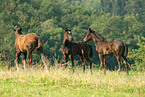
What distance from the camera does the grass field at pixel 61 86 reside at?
834 centimetres

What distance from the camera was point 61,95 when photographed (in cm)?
806

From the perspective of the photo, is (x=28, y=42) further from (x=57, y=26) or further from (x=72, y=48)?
(x=57, y=26)

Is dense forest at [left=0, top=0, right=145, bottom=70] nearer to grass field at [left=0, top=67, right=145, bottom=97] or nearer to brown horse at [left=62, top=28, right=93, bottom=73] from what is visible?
brown horse at [left=62, top=28, right=93, bottom=73]

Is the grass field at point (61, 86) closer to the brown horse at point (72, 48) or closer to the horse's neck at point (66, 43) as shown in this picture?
the brown horse at point (72, 48)

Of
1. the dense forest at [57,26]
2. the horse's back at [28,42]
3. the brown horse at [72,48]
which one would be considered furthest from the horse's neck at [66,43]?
the dense forest at [57,26]

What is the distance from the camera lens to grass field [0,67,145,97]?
328 inches

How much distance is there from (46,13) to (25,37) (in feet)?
118

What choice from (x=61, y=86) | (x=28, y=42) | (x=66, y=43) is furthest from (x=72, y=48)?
(x=61, y=86)

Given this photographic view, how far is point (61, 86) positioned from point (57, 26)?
36.2 metres

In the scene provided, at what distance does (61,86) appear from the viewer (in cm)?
952

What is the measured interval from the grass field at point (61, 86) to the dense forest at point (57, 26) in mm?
22523

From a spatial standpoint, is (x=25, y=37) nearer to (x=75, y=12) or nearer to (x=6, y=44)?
(x=6, y=44)

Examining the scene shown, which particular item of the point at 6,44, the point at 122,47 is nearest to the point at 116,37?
the point at 6,44

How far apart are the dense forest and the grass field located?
22523 millimetres
